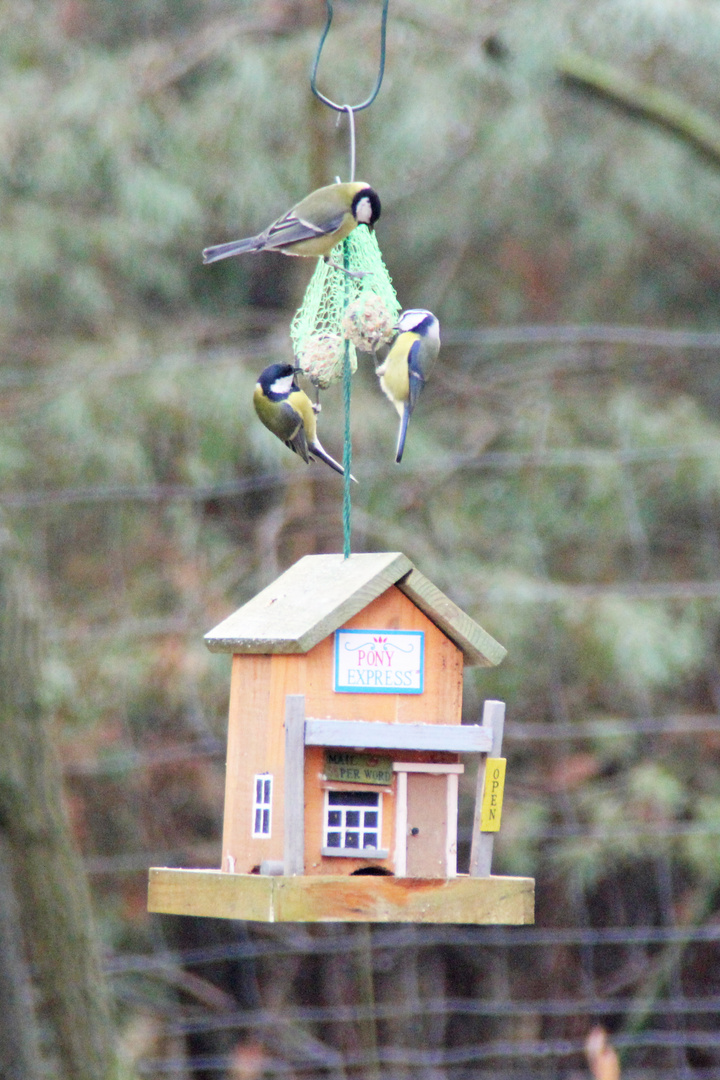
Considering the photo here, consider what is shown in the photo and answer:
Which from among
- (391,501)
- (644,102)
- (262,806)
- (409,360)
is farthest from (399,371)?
(644,102)

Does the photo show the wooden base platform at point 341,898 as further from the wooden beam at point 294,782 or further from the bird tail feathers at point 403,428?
the bird tail feathers at point 403,428

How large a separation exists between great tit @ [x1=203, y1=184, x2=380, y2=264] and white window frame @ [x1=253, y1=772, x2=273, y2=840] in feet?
2.29

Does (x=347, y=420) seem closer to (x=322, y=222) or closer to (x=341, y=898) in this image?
(x=322, y=222)

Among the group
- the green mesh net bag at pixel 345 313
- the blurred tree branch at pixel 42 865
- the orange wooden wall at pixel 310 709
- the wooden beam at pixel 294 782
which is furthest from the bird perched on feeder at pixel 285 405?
the blurred tree branch at pixel 42 865

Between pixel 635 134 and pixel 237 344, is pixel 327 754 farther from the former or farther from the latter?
pixel 635 134

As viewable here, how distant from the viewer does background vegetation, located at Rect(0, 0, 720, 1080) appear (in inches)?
150

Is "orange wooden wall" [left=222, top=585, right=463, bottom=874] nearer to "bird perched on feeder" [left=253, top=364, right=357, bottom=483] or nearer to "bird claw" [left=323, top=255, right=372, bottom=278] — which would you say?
"bird perched on feeder" [left=253, top=364, right=357, bottom=483]

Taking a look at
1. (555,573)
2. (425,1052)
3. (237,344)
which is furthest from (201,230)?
(425,1052)

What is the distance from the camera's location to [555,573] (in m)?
4.49

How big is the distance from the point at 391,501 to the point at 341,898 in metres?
2.42

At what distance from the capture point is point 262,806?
1717 mm

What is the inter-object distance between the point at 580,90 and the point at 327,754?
3238 mm

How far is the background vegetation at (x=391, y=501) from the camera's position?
12.5ft

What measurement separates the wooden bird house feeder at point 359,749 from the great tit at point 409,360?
0.72ft
